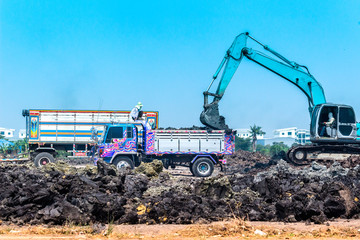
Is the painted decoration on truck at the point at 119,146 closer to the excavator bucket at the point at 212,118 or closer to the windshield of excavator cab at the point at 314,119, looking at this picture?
the excavator bucket at the point at 212,118

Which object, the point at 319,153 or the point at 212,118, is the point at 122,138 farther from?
the point at 319,153

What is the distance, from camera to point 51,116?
28.1 m

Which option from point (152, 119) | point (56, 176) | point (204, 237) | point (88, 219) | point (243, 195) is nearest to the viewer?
point (204, 237)

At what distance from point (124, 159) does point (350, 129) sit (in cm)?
1224

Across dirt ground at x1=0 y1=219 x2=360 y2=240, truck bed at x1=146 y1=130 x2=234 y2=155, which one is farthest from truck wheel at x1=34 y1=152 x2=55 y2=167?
dirt ground at x1=0 y1=219 x2=360 y2=240

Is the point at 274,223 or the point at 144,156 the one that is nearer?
the point at 274,223

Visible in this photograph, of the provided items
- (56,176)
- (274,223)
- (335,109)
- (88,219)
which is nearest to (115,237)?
(88,219)

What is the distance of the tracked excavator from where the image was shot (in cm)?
2480

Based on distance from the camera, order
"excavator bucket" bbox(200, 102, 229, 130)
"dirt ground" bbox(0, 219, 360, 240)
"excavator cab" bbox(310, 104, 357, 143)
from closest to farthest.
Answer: "dirt ground" bbox(0, 219, 360, 240) < "excavator bucket" bbox(200, 102, 229, 130) < "excavator cab" bbox(310, 104, 357, 143)

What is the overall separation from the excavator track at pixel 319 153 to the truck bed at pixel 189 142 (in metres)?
4.41

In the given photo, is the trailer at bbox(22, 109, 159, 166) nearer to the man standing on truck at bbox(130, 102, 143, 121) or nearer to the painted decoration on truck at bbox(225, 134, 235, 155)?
the man standing on truck at bbox(130, 102, 143, 121)

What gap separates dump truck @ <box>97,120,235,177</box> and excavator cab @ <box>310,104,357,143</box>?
16.9ft

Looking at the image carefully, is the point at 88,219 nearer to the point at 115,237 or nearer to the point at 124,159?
the point at 115,237

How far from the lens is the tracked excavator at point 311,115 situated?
24797mm
